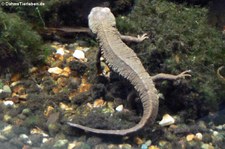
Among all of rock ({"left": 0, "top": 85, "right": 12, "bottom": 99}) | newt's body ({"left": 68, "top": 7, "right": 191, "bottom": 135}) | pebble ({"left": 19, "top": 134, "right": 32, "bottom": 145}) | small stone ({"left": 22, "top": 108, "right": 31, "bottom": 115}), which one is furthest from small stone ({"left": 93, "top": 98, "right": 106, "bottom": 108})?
rock ({"left": 0, "top": 85, "right": 12, "bottom": 99})

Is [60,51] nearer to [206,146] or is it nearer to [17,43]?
[17,43]

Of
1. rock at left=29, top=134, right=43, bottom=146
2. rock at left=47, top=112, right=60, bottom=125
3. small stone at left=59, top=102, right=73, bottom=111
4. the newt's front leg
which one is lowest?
small stone at left=59, top=102, right=73, bottom=111

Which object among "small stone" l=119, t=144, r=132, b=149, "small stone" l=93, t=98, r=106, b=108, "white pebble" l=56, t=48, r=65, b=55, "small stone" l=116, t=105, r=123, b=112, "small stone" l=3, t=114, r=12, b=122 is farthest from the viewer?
"white pebble" l=56, t=48, r=65, b=55

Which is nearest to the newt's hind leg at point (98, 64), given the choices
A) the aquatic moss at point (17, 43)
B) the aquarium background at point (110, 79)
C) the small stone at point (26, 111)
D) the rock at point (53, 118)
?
the aquarium background at point (110, 79)

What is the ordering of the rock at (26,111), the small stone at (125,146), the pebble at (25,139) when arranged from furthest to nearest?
1. the rock at (26,111)
2. the small stone at (125,146)
3. the pebble at (25,139)

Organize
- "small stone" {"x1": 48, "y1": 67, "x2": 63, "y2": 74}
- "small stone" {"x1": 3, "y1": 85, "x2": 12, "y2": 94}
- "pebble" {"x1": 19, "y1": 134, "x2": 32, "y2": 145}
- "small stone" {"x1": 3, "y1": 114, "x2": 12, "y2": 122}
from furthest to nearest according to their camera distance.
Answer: "small stone" {"x1": 48, "y1": 67, "x2": 63, "y2": 74}
"small stone" {"x1": 3, "y1": 85, "x2": 12, "y2": 94}
"small stone" {"x1": 3, "y1": 114, "x2": 12, "y2": 122}
"pebble" {"x1": 19, "y1": 134, "x2": 32, "y2": 145}

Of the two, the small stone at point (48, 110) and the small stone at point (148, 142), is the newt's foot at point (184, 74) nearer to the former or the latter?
the small stone at point (148, 142)

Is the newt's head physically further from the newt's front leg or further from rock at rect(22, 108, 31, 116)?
rock at rect(22, 108, 31, 116)
